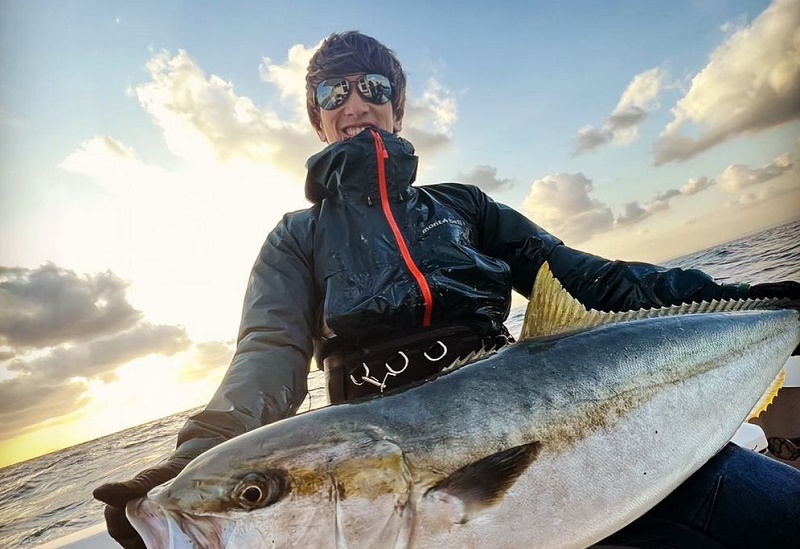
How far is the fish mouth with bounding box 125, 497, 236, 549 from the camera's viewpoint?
42.7 inches

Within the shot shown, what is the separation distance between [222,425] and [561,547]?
111cm

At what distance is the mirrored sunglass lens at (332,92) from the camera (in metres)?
3.26

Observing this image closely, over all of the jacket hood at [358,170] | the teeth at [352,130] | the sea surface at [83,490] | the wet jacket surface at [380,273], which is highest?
the teeth at [352,130]

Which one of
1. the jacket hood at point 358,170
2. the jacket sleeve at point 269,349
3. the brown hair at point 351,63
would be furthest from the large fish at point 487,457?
the brown hair at point 351,63

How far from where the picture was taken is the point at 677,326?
1715 mm

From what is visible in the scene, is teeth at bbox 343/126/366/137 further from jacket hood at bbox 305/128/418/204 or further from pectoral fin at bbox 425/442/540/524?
pectoral fin at bbox 425/442/540/524

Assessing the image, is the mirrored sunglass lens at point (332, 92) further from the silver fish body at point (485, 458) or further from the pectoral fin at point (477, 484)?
the pectoral fin at point (477, 484)

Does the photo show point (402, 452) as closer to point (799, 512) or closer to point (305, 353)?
point (305, 353)

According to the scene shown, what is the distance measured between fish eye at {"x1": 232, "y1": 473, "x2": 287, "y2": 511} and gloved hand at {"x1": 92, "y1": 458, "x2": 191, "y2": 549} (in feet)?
0.96

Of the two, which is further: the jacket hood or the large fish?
the jacket hood

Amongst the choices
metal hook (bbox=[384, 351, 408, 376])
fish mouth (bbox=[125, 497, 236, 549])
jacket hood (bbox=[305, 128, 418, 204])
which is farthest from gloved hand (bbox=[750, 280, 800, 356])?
fish mouth (bbox=[125, 497, 236, 549])

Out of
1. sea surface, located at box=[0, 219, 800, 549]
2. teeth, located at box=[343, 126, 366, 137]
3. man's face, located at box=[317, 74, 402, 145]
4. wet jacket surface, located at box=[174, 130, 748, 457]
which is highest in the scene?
man's face, located at box=[317, 74, 402, 145]

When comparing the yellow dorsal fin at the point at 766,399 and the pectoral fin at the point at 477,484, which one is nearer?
the pectoral fin at the point at 477,484

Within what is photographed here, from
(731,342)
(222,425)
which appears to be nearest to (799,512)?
(731,342)
